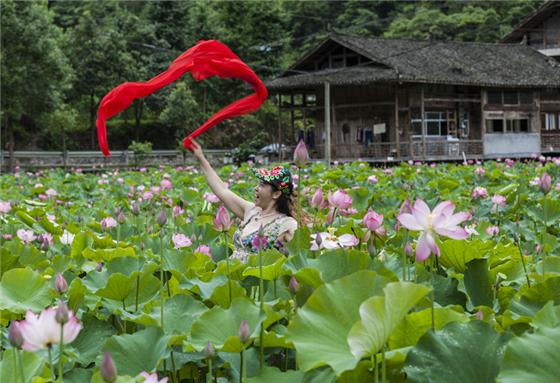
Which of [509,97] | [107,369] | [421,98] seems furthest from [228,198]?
[509,97]

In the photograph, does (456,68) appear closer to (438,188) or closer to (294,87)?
(294,87)

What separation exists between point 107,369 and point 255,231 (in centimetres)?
231

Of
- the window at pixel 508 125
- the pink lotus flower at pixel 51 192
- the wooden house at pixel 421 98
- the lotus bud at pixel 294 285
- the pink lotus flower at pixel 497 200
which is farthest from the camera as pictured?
the window at pixel 508 125

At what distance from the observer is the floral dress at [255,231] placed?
9.92ft

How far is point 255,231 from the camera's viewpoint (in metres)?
3.21

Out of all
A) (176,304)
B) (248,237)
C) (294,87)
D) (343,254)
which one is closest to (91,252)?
(176,304)

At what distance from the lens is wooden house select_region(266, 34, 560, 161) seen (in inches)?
874

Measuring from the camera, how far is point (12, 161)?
896 inches

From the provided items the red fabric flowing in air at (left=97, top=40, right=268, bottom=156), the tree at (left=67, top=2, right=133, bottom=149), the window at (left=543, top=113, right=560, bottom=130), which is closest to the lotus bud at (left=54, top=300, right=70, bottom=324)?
the red fabric flowing in air at (left=97, top=40, right=268, bottom=156)

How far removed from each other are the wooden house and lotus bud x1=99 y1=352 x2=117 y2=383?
67.3 feet

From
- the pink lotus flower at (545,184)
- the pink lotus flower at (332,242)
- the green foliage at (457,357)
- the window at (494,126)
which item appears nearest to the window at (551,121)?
the window at (494,126)

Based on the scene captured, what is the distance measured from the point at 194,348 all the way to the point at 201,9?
34.5 meters

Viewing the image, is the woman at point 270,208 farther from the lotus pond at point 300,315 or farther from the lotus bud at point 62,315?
the lotus bud at point 62,315

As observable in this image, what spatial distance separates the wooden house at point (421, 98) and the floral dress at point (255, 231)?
59.2 feet
